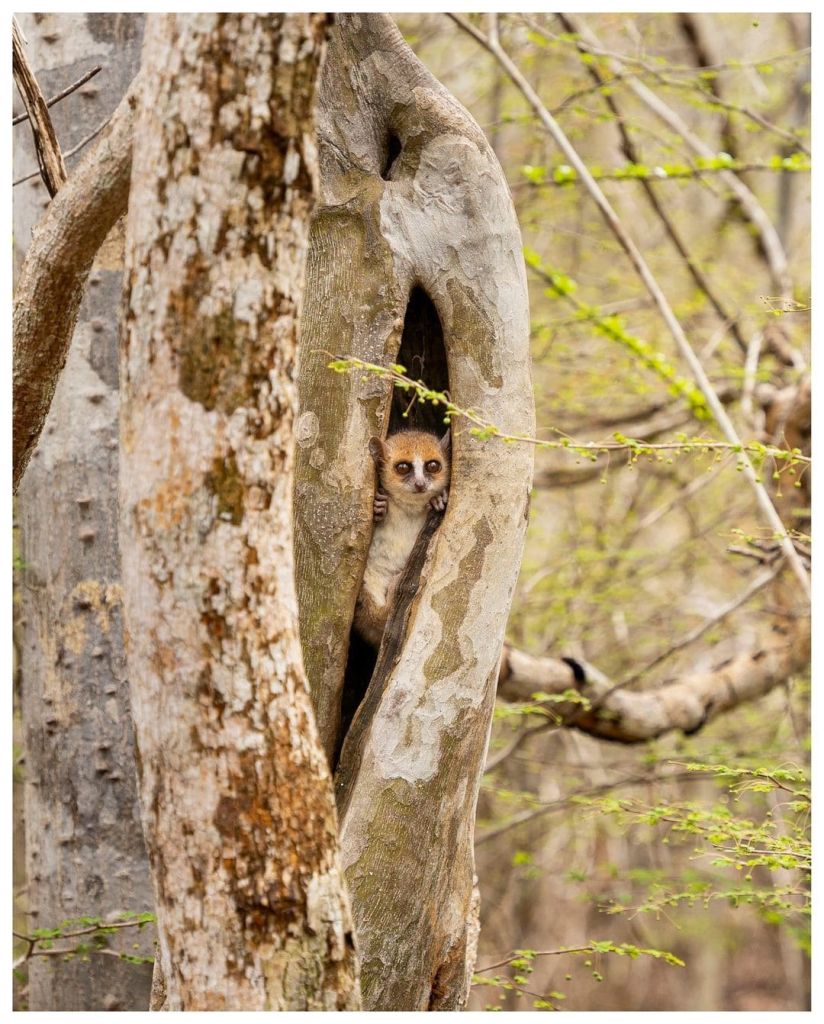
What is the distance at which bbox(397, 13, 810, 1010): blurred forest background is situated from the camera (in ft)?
17.7

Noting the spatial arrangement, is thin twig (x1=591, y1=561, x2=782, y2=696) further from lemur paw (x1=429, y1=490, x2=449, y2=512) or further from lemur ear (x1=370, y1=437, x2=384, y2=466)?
lemur ear (x1=370, y1=437, x2=384, y2=466)

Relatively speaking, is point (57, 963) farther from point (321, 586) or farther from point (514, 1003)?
point (514, 1003)

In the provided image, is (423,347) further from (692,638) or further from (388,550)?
(692,638)

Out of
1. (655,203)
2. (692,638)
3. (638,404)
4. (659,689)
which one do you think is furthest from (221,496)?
(638,404)

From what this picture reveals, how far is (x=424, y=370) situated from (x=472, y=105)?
4806mm

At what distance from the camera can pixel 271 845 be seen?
1778 millimetres

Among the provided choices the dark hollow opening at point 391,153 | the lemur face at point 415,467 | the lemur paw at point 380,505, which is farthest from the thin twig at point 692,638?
the dark hollow opening at point 391,153

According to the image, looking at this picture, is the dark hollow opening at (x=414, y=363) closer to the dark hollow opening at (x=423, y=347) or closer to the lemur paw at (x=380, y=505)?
→ the dark hollow opening at (x=423, y=347)

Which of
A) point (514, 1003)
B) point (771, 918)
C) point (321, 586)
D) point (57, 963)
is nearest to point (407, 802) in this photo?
point (321, 586)

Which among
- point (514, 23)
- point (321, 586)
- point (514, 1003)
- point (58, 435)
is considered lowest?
point (514, 1003)

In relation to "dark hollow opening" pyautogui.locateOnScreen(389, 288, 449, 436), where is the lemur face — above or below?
below

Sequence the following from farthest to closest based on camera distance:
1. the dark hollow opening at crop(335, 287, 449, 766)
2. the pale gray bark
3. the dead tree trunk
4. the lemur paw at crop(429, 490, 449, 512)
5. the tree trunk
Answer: the tree trunk → the dark hollow opening at crop(335, 287, 449, 766) → the lemur paw at crop(429, 490, 449, 512) → the dead tree trunk → the pale gray bark

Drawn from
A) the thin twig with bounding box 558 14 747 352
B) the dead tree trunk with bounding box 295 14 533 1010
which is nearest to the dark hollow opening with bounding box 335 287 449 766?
the dead tree trunk with bounding box 295 14 533 1010

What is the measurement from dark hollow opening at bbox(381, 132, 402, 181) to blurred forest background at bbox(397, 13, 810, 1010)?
1.71 meters
